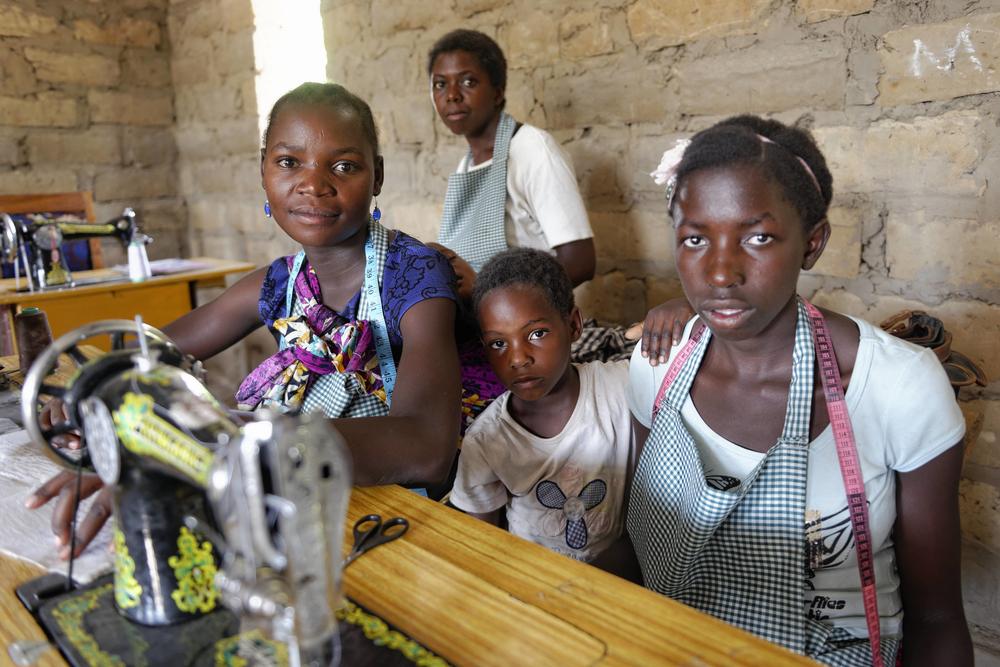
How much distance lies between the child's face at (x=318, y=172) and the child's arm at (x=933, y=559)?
1.10m

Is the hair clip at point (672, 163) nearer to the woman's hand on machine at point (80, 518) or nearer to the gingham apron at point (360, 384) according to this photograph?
the gingham apron at point (360, 384)

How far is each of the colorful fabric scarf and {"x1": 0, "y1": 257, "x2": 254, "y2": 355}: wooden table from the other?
1.78 metres

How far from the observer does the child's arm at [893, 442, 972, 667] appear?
1231mm

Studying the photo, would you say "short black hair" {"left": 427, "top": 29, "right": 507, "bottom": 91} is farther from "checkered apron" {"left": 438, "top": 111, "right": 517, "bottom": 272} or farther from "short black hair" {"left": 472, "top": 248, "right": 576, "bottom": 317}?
"short black hair" {"left": 472, "top": 248, "right": 576, "bottom": 317}

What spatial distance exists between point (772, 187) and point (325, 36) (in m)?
3.46

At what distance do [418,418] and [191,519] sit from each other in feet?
1.57

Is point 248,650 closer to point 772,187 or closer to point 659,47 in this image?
point 772,187

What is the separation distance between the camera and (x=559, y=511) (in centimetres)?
169

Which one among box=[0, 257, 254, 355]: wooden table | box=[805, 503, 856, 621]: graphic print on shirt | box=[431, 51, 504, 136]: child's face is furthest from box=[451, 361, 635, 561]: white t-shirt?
box=[0, 257, 254, 355]: wooden table

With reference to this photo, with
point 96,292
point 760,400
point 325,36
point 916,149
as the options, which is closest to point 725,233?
point 760,400

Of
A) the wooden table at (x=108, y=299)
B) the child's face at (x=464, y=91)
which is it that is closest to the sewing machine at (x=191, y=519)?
the child's face at (x=464, y=91)

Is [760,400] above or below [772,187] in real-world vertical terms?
below

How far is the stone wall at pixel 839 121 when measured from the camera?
2039 millimetres

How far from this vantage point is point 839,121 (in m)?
2.27
